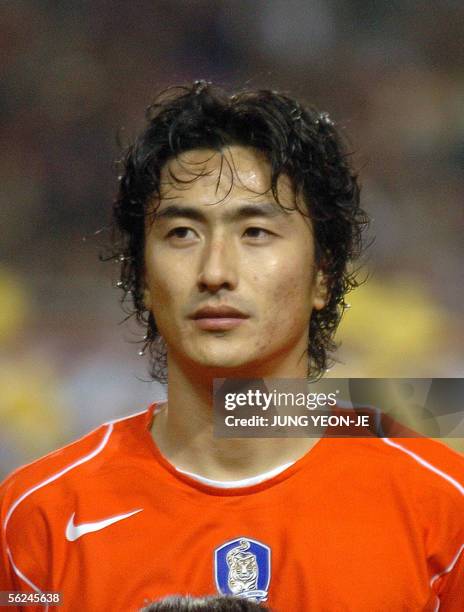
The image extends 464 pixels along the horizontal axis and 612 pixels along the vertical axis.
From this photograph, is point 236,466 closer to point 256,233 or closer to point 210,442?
point 210,442

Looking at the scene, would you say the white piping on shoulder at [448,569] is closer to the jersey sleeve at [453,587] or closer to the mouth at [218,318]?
the jersey sleeve at [453,587]

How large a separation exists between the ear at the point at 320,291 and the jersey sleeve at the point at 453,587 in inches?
19.7

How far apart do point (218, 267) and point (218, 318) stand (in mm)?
87

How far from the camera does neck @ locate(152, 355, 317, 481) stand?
1.47 meters

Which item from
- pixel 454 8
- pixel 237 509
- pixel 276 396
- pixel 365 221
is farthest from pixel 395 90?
pixel 237 509

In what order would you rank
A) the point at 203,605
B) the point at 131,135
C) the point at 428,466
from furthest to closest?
1. the point at 131,135
2. the point at 428,466
3. the point at 203,605

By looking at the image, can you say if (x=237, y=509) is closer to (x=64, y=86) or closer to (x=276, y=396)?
(x=276, y=396)

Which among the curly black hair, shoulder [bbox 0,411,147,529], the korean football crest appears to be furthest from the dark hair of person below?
the curly black hair

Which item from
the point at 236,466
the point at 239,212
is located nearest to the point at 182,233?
the point at 239,212

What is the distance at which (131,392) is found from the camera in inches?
76.7

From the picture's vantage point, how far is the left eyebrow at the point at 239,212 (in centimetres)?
140

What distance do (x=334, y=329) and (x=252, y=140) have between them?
506mm

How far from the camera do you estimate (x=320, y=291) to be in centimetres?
156

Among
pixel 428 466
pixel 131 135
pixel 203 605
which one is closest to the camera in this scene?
pixel 203 605
